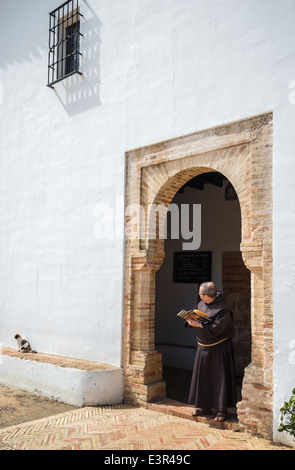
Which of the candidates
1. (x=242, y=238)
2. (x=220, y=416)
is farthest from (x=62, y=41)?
(x=220, y=416)

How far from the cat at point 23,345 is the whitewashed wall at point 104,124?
0.60ft

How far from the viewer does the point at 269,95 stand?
4.85 metres

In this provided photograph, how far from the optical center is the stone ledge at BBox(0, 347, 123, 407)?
5977 mm

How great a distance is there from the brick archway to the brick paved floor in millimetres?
359

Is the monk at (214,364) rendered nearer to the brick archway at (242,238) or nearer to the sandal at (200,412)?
the sandal at (200,412)

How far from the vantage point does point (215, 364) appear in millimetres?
5195

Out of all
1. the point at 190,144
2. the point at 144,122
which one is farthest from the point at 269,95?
the point at 144,122

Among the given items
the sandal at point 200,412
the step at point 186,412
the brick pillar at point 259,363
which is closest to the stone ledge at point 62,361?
the step at point 186,412

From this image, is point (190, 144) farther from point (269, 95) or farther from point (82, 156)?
point (82, 156)

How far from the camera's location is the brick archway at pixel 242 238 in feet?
15.5

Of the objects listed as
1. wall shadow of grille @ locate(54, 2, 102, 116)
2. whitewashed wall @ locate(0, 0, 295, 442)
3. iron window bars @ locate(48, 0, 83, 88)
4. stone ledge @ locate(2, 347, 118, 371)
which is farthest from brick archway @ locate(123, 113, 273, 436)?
iron window bars @ locate(48, 0, 83, 88)

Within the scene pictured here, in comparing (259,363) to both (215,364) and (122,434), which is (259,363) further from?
(122,434)

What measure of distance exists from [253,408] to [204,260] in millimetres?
4007

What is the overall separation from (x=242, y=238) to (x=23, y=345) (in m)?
4.79
